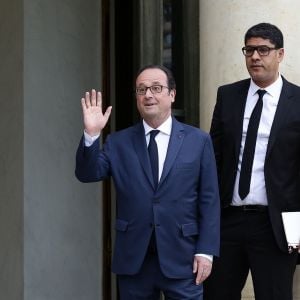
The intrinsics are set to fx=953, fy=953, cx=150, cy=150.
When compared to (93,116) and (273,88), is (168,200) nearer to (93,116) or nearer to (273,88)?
(93,116)

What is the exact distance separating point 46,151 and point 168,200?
2.79 meters

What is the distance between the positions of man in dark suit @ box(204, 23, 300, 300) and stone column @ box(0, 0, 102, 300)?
8.13 ft

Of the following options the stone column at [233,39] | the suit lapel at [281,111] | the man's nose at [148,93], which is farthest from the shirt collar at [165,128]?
the stone column at [233,39]

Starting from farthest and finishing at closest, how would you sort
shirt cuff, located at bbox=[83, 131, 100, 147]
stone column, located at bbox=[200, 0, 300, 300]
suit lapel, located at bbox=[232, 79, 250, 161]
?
1. stone column, located at bbox=[200, 0, 300, 300]
2. suit lapel, located at bbox=[232, 79, 250, 161]
3. shirt cuff, located at bbox=[83, 131, 100, 147]

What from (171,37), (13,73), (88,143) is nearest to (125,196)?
(88,143)

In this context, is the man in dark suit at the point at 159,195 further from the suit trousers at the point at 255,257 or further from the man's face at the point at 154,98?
the suit trousers at the point at 255,257

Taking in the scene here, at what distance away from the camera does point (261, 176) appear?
512 centimetres

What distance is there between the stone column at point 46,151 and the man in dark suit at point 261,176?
8.13 feet

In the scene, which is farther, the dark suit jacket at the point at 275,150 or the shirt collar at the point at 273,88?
the shirt collar at the point at 273,88

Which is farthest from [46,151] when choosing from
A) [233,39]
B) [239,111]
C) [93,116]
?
[93,116]

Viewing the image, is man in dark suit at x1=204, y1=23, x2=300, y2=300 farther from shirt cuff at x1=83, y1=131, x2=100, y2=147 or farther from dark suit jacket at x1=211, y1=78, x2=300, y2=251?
shirt cuff at x1=83, y1=131, x2=100, y2=147

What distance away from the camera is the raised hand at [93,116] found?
481 cm

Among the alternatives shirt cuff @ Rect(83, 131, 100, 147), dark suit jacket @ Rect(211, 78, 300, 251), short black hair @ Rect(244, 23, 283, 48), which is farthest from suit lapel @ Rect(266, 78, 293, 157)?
shirt cuff @ Rect(83, 131, 100, 147)

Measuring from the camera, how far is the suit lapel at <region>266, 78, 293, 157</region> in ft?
16.8
